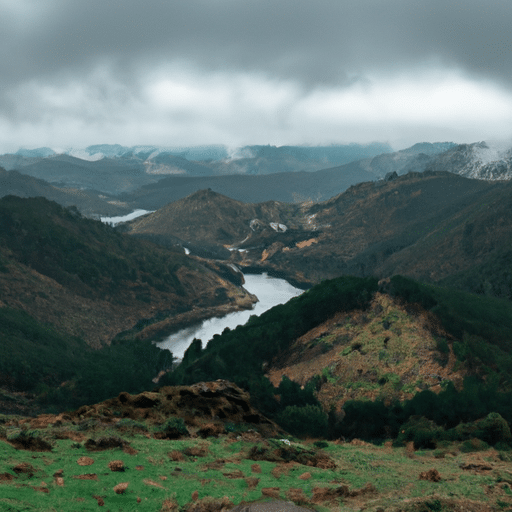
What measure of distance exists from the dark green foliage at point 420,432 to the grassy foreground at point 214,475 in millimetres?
4203

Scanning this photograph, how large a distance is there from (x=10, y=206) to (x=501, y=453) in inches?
5104

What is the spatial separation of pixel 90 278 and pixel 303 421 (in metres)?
95.5

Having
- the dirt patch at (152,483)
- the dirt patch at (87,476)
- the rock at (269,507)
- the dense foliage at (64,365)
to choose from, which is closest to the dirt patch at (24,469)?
the dirt patch at (87,476)

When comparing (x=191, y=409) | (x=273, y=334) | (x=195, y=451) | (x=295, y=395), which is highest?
(x=195, y=451)

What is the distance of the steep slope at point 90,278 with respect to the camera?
98438 mm

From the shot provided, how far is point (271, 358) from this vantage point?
53312mm

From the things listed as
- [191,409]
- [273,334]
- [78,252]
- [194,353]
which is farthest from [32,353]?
[78,252]

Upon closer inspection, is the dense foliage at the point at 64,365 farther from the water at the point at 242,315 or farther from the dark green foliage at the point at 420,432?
the dark green foliage at the point at 420,432

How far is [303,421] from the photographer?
3206 centimetres

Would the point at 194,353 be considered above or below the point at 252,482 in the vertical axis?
below

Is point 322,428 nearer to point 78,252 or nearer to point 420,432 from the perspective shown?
point 420,432

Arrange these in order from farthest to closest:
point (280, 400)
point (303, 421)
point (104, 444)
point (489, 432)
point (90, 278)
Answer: point (90, 278) < point (280, 400) < point (303, 421) < point (489, 432) < point (104, 444)

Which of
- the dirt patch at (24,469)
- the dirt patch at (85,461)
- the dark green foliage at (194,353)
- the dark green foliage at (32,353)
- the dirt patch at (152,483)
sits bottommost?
the dark green foliage at (194,353)

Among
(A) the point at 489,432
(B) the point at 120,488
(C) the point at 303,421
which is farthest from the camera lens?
(C) the point at 303,421
